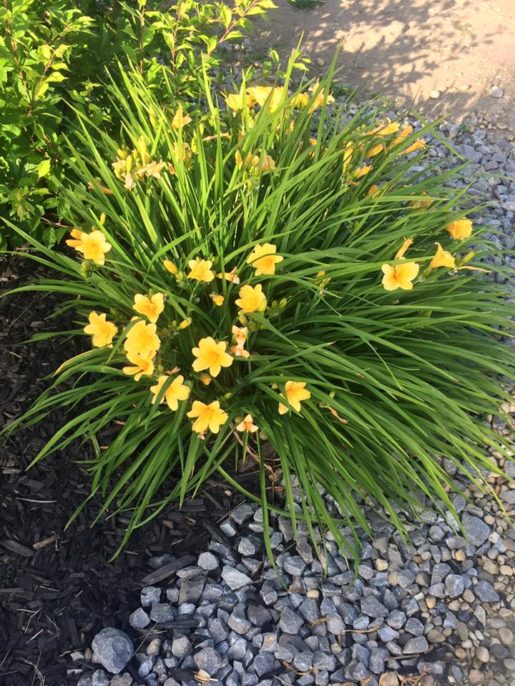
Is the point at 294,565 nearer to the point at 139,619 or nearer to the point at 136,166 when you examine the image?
the point at 139,619

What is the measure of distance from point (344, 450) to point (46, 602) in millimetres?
1026

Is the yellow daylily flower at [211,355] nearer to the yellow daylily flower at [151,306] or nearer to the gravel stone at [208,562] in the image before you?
the yellow daylily flower at [151,306]

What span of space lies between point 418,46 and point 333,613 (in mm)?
4392

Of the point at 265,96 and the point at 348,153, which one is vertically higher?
the point at 265,96

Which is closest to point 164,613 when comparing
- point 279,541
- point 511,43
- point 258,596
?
point 258,596

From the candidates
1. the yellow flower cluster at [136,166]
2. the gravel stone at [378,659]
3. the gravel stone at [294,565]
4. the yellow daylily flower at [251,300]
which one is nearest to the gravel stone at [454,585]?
the gravel stone at [378,659]

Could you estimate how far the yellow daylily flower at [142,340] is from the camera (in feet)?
5.39

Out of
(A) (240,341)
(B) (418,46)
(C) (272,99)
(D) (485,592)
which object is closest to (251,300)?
(A) (240,341)

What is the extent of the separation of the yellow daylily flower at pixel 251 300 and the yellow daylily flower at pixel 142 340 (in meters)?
0.25

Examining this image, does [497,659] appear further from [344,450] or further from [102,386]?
[102,386]

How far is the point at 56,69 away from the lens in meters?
2.13

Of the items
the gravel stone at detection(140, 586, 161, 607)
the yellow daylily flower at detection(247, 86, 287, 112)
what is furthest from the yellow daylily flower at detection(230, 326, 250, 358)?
the yellow daylily flower at detection(247, 86, 287, 112)

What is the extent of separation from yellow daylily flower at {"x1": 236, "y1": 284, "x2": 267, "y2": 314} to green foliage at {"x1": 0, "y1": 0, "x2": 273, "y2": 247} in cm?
→ 84

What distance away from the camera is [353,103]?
4156 millimetres
